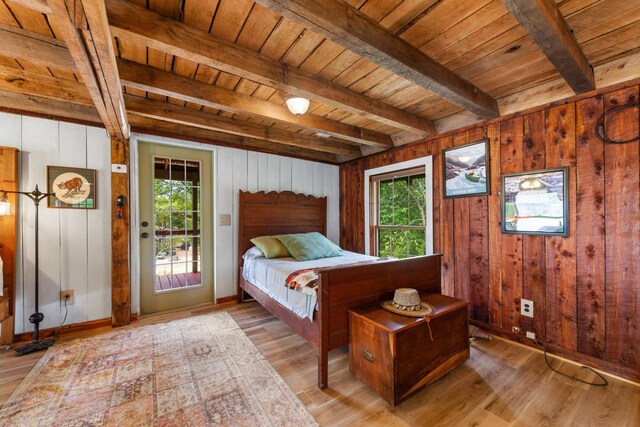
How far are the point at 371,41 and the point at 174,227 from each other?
3.03 meters

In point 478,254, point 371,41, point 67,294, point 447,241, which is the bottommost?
point 67,294

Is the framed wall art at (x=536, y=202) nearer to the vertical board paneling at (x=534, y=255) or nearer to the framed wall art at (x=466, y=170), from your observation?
the vertical board paneling at (x=534, y=255)

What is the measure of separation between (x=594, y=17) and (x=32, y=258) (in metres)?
4.58

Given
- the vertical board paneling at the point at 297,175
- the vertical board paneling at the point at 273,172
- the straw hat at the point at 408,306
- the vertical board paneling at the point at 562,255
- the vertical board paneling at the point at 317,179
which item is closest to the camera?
the straw hat at the point at 408,306

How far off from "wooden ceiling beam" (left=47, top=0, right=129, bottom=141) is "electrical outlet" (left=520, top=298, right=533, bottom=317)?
3.44m

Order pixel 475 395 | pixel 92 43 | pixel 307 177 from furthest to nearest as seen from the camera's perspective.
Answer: pixel 307 177 → pixel 475 395 → pixel 92 43

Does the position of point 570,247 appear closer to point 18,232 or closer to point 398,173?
point 398,173

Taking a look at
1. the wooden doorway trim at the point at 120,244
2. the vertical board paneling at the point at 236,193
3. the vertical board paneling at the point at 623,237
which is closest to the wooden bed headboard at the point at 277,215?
the vertical board paneling at the point at 236,193

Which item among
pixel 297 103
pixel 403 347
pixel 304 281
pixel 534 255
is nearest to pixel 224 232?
pixel 304 281

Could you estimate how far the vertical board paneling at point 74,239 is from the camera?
258 cm

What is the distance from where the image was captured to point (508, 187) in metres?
2.46

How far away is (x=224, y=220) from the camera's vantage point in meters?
3.46

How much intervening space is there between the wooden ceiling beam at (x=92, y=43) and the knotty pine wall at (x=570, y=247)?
9.88 feet

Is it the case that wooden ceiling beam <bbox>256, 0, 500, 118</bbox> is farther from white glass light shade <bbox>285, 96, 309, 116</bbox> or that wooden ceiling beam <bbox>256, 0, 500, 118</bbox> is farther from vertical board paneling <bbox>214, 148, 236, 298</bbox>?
vertical board paneling <bbox>214, 148, 236, 298</bbox>
